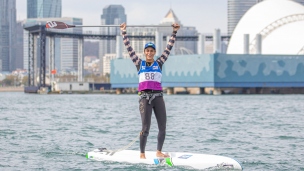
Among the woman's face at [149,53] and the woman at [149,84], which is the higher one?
the woman's face at [149,53]

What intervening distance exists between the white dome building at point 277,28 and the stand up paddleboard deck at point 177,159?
357 ft

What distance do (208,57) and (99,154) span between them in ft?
354

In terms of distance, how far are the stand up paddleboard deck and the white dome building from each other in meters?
109

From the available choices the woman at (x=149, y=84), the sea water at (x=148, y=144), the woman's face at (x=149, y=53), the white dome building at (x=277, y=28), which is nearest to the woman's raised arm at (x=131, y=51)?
the woman at (x=149, y=84)

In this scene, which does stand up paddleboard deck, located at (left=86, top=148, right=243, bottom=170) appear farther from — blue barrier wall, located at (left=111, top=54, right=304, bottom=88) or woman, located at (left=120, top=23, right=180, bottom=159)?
blue barrier wall, located at (left=111, top=54, right=304, bottom=88)

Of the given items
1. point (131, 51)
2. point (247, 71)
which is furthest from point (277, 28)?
point (131, 51)

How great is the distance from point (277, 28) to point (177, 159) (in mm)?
117047

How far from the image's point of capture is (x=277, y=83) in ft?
411

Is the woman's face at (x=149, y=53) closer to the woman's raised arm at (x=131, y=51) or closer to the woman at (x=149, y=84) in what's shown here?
the woman at (x=149, y=84)

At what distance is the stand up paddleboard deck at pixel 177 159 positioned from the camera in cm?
1570

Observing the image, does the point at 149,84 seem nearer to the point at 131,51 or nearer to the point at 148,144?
the point at 131,51

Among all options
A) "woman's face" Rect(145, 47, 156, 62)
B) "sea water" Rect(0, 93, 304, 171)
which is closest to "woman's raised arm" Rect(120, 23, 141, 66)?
"woman's face" Rect(145, 47, 156, 62)

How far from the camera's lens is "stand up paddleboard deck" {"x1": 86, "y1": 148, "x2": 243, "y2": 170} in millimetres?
15703

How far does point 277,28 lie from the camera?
13100cm
